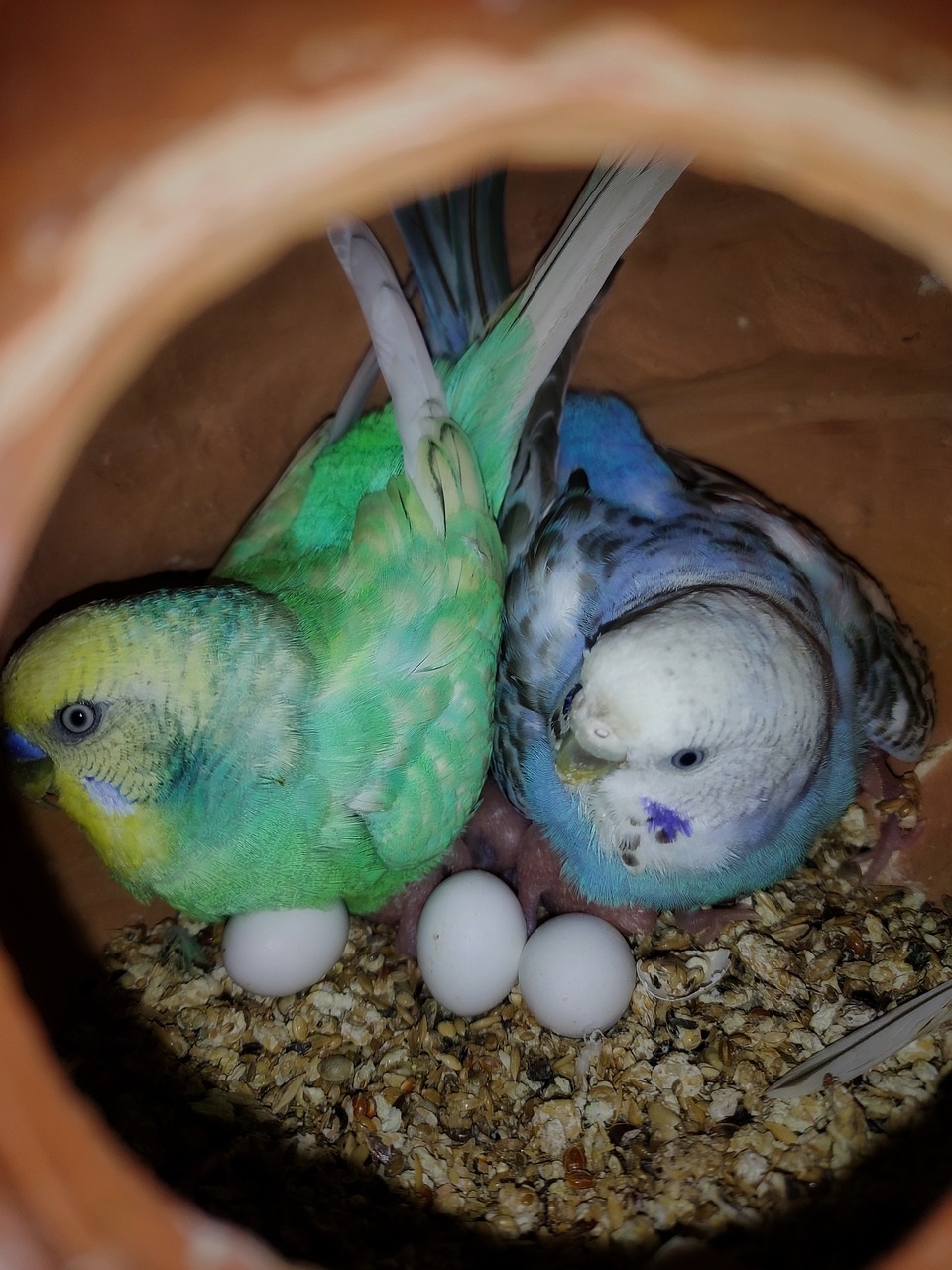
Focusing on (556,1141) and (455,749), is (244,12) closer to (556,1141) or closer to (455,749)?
(455,749)

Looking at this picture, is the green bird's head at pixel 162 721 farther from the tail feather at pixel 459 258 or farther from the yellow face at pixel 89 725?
the tail feather at pixel 459 258

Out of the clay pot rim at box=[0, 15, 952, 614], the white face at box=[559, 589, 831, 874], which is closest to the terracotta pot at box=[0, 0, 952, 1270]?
the clay pot rim at box=[0, 15, 952, 614]

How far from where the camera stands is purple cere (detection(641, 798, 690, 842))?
190 centimetres

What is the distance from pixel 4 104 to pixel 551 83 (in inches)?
23.2

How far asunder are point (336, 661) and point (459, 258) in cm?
109

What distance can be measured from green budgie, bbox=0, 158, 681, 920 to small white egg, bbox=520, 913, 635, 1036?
0.38 m

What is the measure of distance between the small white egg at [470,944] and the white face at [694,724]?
1.62 feet

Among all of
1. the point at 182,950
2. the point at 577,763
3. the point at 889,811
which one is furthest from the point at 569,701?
the point at 182,950

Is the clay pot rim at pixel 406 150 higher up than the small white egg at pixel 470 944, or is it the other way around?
the clay pot rim at pixel 406 150

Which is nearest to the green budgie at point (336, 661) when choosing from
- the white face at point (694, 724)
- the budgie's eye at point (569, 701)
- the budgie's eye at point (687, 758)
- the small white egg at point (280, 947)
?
the small white egg at point (280, 947)

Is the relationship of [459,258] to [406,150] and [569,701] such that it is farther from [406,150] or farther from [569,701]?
[406,150]

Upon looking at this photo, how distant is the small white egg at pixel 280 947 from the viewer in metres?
2.29

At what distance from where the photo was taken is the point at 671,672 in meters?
1.64

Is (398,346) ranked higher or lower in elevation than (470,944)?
higher
